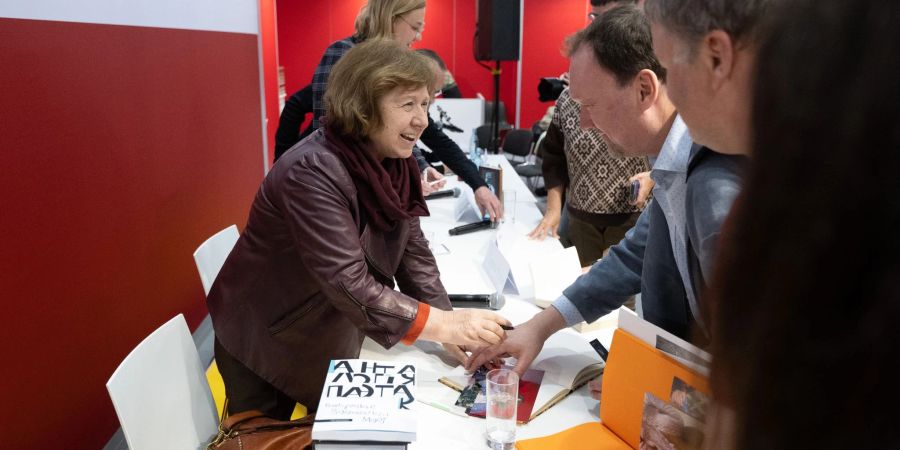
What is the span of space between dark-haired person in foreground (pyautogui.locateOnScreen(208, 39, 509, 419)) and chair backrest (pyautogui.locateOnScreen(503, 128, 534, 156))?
5.71 metres

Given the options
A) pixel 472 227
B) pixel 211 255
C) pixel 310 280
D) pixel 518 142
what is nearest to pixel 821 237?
pixel 310 280

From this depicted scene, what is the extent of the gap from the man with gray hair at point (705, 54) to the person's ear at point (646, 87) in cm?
43

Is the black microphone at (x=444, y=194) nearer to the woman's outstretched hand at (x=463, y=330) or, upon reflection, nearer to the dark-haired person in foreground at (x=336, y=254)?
the dark-haired person in foreground at (x=336, y=254)

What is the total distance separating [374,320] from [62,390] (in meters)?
1.41

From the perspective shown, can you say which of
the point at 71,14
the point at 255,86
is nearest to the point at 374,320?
the point at 71,14

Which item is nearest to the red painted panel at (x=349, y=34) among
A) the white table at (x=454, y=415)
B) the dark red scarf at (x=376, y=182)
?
the white table at (x=454, y=415)

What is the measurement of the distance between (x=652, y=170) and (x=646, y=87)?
23 cm

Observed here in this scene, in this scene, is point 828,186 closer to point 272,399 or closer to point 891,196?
point 891,196

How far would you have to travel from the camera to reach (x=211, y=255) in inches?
97.9

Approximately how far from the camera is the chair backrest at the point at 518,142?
746 centimetres

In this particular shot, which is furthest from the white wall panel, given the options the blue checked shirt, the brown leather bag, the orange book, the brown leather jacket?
the orange book

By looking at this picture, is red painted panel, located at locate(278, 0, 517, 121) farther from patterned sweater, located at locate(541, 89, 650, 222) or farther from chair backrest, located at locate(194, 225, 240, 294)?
chair backrest, located at locate(194, 225, 240, 294)


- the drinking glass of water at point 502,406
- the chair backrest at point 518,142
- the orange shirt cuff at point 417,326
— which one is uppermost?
the orange shirt cuff at point 417,326

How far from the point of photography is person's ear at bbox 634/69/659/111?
134 centimetres
